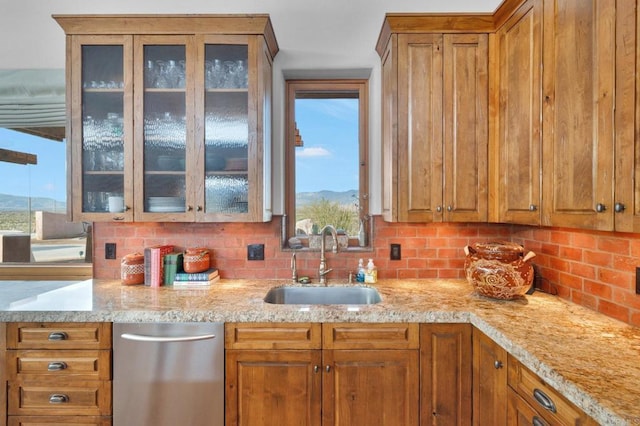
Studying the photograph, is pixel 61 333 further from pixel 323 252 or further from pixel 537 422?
pixel 537 422

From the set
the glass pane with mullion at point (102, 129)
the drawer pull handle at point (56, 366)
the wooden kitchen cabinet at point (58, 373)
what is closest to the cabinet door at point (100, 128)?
the glass pane with mullion at point (102, 129)

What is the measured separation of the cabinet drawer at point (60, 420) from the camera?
1.54 meters

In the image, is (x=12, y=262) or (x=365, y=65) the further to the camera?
(x=12, y=262)

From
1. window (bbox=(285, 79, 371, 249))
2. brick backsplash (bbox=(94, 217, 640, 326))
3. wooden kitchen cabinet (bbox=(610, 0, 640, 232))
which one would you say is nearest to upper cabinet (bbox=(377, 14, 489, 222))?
brick backsplash (bbox=(94, 217, 640, 326))

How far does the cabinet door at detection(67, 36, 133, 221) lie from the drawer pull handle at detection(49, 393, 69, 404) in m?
0.90

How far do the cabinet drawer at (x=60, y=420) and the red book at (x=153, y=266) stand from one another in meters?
0.70

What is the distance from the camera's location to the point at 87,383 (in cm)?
154

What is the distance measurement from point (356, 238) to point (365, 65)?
1.20 metres

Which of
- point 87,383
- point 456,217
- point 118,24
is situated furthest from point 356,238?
point 118,24

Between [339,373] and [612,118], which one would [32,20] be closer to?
[339,373]

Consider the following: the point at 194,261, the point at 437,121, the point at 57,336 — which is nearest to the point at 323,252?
the point at 194,261

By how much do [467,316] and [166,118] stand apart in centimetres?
193

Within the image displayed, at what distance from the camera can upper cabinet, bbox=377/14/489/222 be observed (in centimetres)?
187

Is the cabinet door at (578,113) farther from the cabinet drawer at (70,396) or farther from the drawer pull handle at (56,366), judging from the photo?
the drawer pull handle at (56,366)
